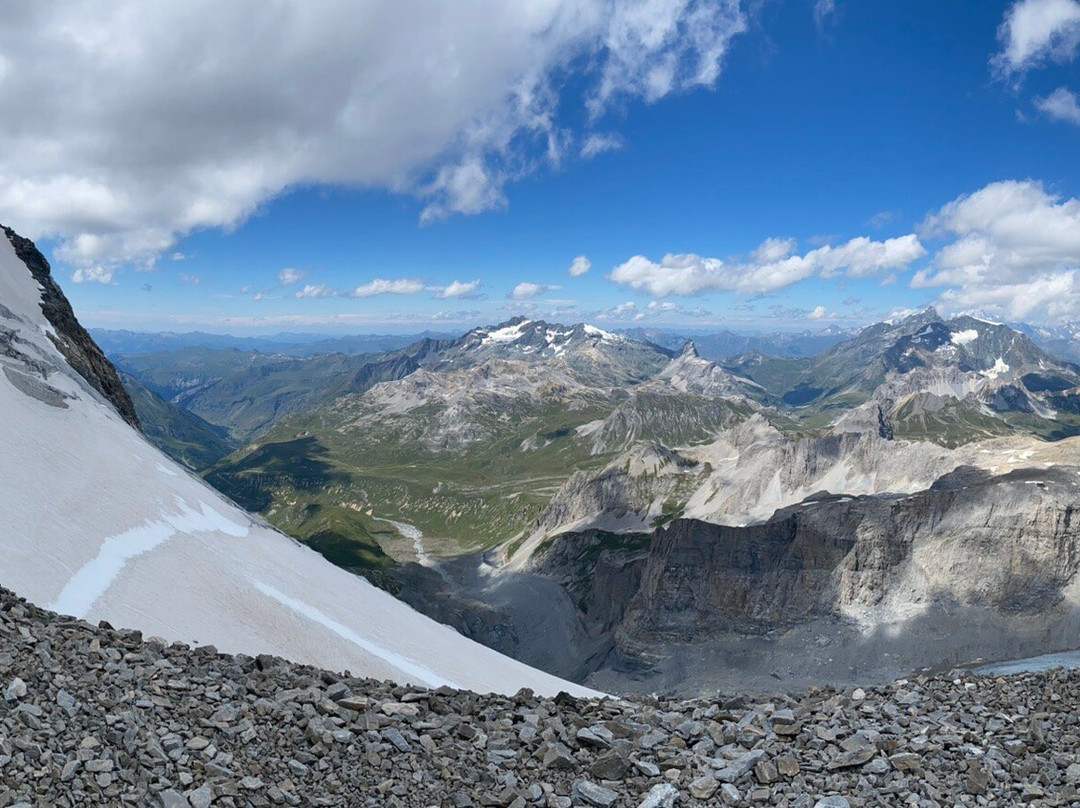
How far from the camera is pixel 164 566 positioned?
31.0m

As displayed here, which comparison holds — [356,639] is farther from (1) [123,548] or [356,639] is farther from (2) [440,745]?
(2) [440,745]

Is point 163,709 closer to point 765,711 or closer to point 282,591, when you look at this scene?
point 765,711

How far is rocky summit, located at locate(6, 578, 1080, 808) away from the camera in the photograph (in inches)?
433

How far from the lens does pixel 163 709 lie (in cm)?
1264

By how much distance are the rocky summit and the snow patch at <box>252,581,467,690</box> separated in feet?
57.8

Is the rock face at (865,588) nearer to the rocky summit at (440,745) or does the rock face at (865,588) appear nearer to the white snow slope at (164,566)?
the white snow slope at (164,566)

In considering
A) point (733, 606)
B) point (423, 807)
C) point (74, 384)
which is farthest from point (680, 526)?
point (423, 807)

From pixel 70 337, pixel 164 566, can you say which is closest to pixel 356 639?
pixel 164 566

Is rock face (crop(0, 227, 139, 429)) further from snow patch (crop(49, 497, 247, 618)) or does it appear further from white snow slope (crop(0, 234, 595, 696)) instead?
snow patch (crop(49, 497, 247, 618))

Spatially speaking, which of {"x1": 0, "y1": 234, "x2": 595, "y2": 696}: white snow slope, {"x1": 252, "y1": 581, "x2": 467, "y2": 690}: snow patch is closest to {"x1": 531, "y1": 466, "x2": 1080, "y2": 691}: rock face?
{"x1": 0, "y1": 234, "x2": 595, "y2": 696}: white snow slope

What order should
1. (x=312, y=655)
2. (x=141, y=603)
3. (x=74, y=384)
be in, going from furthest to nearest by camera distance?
1. (x=74, y=384)
2. (x=312, y=655)
3. (x=141, y=603)

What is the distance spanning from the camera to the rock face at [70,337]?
245 feet

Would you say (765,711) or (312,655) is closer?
(765,711)

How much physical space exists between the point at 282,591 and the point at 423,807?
27.0 meters
